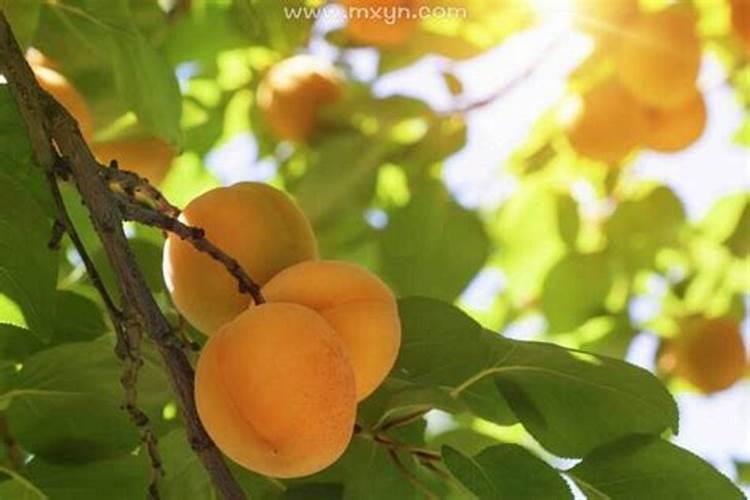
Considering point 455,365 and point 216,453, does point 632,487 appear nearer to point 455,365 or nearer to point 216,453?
point 455,365

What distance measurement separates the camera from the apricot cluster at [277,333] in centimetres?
96

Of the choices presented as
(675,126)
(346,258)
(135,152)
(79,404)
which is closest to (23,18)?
(135,152)

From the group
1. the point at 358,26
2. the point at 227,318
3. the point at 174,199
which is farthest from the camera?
the point at 174,199

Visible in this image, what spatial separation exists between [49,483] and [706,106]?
1232mm

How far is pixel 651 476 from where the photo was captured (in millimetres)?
1143

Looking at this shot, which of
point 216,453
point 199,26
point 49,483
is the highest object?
point 199,26

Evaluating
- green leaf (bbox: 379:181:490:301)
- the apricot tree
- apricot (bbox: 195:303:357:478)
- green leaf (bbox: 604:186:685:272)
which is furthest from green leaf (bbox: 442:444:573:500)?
green leaf (bbox: 604:186:685:272)

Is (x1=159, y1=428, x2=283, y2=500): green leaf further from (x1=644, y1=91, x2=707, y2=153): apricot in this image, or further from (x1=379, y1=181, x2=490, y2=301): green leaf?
(x1=644, y1=91, x2=707, y2=153): apricot

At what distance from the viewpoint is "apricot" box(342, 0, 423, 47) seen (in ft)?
5.45

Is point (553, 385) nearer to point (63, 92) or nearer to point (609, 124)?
point (63, 92)

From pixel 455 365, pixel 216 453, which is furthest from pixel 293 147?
pixel 216 453

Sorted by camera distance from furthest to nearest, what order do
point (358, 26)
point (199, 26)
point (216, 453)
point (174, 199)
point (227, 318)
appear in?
point (174, 199), point (199, 26), point (358, 26), point (227, 318), point (216, 453)

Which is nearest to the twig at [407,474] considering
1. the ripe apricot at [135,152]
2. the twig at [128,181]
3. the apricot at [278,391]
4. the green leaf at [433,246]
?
the apricot at [278,391]

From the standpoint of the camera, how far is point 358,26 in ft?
5.66
